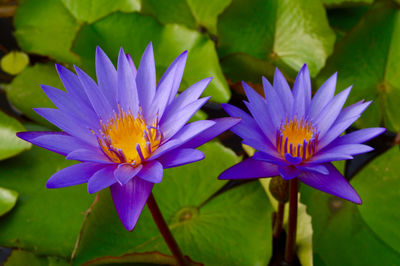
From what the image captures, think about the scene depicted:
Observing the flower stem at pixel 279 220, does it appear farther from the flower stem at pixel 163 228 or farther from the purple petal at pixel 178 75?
the purple petal at pixel 178 75

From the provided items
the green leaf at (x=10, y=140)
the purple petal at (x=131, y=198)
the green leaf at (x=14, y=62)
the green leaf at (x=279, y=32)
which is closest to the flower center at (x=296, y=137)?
the purple petal at (x=131, y=198)

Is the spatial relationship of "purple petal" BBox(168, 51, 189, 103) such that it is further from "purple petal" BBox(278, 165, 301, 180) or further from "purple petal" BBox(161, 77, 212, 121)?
"purple petal" BBox(278, 165, 301, 180)

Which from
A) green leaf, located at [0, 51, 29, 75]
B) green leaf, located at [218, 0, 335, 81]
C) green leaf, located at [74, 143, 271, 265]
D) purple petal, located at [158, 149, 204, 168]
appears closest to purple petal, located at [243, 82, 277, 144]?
purple petal, located at [158, 149, 204, 168]

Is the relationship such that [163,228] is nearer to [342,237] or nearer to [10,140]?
[342,237]

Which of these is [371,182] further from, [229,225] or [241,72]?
[241,72]

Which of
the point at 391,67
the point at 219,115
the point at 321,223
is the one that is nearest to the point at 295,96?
the point at 321,223

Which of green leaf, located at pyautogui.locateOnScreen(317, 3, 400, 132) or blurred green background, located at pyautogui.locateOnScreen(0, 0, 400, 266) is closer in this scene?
blurred green background, located at pyautogui.locateOnScreen(0, 0, 400, 266)
